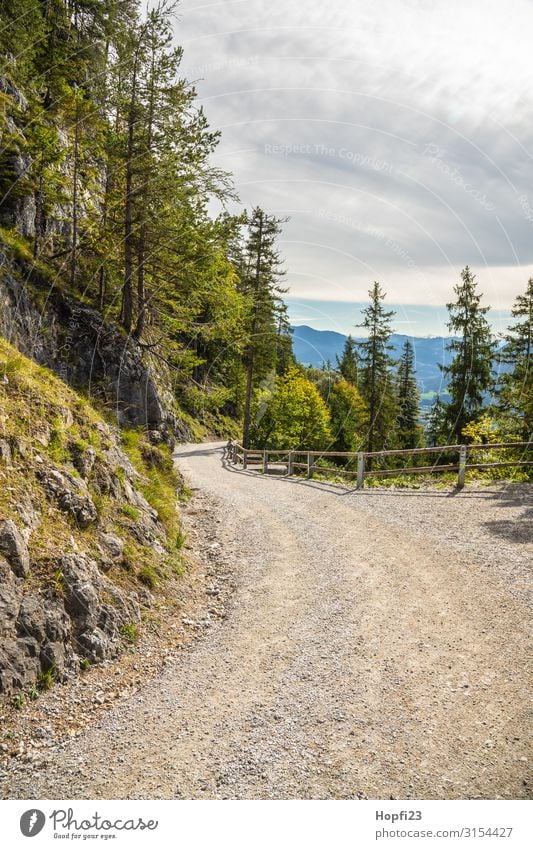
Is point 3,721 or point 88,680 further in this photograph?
point 88,680

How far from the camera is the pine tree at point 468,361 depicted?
1085 inches

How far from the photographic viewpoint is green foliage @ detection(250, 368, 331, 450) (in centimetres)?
4269

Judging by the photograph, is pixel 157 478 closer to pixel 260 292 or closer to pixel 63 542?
pixel 63 542

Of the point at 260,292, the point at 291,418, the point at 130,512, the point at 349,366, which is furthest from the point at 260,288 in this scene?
the point at 349,366

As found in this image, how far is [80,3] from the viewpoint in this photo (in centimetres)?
2619

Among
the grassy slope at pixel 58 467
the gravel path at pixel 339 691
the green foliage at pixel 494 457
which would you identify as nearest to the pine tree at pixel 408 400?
the green foliage at pixel 494 457

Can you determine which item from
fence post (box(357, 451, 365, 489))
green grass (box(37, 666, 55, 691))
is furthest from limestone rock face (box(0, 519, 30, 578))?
fence post (box(357, 451, 365, 489))

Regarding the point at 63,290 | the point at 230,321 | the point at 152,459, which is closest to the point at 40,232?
the point at 63,290

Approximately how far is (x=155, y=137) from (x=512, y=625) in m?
17.3

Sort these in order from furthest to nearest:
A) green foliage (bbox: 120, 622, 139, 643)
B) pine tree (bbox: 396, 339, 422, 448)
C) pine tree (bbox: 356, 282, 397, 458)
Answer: pine tree (bbox: 396, 339, 422, 448) < pine tree (bbox: 356, 282, 397, 458) < green foliage (bbox: 120, 622, 139, 643)

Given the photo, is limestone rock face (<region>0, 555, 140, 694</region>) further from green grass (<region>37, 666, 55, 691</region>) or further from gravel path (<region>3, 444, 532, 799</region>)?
gravel path (<region>3, 444, 532, 799</region>)

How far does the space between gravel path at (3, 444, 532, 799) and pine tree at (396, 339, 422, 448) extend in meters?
34.8
